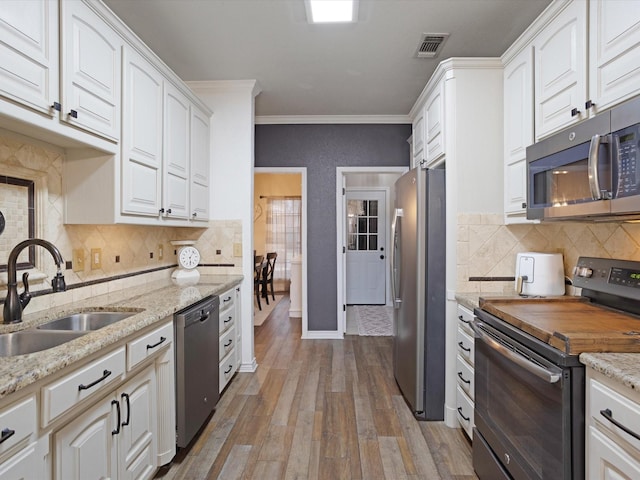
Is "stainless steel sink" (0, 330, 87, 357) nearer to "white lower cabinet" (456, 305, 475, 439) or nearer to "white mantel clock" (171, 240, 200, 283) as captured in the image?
"white mantel clock" (171, 240, 200, 283)

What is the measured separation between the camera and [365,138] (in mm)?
4371

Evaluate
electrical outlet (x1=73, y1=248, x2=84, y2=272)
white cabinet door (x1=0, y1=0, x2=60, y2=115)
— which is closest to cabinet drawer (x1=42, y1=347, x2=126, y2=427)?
electrical outlet (x1=73, y1=248, x2=84, y2=272)

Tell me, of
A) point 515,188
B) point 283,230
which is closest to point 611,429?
point 515,188

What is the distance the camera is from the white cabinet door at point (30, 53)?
126cm

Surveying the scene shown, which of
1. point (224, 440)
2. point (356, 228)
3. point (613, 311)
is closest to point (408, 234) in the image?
point (613, 311)

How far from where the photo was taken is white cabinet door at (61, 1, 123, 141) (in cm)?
155

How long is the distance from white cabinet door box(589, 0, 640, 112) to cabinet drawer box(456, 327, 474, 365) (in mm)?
1367

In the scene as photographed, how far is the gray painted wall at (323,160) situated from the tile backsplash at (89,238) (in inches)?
51.3

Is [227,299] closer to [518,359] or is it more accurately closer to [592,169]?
[518,359]

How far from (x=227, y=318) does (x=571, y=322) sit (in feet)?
7.39

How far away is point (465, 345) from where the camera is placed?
7.36 ft

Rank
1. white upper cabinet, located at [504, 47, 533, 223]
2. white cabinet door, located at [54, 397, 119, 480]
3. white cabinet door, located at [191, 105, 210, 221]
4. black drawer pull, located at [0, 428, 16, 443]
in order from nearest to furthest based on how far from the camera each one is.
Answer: black drawer pull, located at [0, 428, 16, 443] → white cabinet door, located at [54, 397, 119, 480] → white upper cabinet, located at [504, 47, 533, 223] → white cabinet door, located at [191, 105, 210, 221]

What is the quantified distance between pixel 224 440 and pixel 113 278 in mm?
1254

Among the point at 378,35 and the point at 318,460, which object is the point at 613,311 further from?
the point at 378,35
